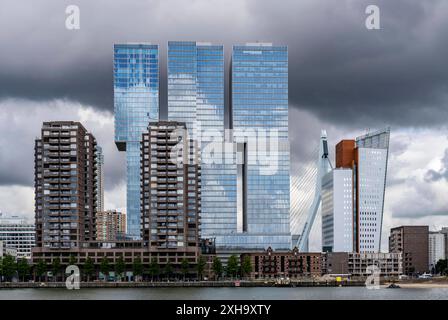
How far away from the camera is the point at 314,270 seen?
368 feet

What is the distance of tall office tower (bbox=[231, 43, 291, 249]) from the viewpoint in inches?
5512

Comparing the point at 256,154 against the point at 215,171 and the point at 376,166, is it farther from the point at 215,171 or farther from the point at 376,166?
the point at 376,166

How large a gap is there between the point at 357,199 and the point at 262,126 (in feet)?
84.9

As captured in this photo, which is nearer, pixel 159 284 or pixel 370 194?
pixel 159 284

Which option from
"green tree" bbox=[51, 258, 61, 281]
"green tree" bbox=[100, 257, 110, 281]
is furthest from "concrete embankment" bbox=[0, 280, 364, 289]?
"green tree" bbox=[100, 257, 110, 281]

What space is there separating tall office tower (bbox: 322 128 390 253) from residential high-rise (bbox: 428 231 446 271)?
1320 cm

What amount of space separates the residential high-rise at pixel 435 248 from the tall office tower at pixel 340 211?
1924 centimetres

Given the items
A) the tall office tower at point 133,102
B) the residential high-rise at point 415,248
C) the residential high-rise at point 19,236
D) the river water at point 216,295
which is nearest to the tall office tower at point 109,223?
the residential high-rise at point 19,236

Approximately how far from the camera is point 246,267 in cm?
10531

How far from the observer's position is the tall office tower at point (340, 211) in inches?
5689

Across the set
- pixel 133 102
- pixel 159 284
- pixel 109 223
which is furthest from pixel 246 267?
pixel 109 223

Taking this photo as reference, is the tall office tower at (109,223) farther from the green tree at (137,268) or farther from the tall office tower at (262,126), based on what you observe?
the green tree at (137,268)

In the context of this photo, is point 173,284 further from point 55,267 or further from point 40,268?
point 40,268
